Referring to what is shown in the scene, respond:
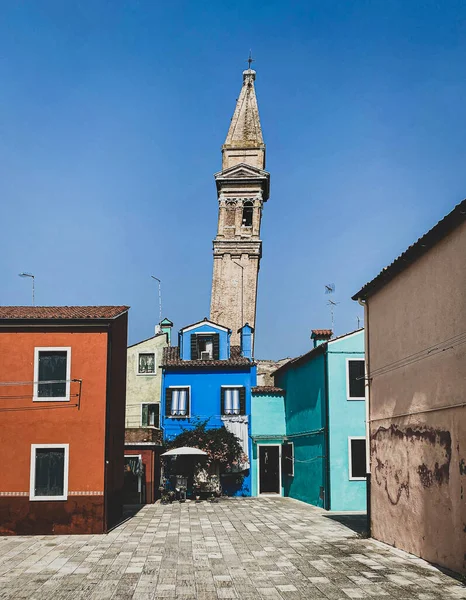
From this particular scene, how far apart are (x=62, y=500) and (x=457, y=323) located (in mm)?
11218

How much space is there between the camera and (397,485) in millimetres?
15578

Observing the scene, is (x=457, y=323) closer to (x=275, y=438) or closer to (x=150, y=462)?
(x=150, y=462)

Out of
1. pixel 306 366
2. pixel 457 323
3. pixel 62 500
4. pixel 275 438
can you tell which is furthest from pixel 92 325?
pixel 275 438

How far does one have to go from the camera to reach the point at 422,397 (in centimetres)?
1423

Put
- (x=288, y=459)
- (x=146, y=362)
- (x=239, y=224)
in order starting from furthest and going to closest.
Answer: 1. (x=239, y=224)
2. (x=146, y=362)
3. (x=288, y=459)

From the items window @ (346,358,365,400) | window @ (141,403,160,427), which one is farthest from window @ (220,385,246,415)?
window @ (346,358,365,400)

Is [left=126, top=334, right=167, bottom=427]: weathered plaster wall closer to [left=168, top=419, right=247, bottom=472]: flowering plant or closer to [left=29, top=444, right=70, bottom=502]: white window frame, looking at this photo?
[left=168, top=419, right=247, bottom=472]: flowering plant

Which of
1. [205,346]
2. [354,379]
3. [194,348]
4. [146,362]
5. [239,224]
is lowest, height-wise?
[354,379]

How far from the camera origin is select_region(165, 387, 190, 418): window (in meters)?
31.0

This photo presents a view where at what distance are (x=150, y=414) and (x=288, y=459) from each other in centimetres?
731

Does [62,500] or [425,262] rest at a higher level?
[425,262]

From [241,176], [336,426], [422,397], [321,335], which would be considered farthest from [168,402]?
[241,176]

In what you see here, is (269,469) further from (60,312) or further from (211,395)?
(60,312)

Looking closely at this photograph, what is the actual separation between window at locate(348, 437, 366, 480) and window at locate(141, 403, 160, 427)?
11.5m
